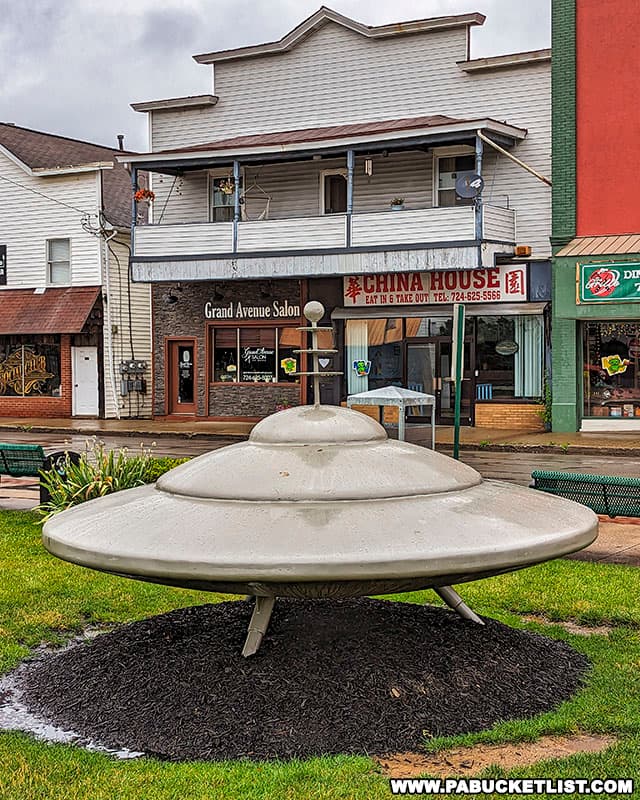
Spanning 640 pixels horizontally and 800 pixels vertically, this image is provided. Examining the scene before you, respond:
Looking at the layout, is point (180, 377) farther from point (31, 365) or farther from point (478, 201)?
point (478, 201)

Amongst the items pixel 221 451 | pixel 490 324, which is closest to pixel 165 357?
pixel 490 324

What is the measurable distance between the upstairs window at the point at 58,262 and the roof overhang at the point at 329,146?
483 cm

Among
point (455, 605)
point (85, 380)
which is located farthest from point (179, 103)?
point (455, 605)

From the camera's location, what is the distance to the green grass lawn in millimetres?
4996

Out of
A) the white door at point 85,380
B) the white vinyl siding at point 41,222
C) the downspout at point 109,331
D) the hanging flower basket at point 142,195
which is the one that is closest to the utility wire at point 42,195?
the white vinyl siding at point 41,222

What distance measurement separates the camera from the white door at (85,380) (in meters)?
34.0

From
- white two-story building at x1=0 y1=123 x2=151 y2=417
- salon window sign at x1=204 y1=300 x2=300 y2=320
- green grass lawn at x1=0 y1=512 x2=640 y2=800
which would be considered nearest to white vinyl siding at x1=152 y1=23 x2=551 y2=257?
salon window sign at x1=204 y1=300 x2=300 y2=320

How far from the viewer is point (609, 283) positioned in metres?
26.3

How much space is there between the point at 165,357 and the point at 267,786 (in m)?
29.4

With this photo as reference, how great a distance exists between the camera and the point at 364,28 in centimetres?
3061

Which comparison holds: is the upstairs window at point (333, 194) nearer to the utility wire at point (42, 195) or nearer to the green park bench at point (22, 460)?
the utility wire at point (42, 195)

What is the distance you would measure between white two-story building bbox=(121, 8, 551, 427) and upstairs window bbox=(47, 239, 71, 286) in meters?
3.08

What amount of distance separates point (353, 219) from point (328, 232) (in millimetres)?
837

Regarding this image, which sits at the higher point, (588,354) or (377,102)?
(377,102)
